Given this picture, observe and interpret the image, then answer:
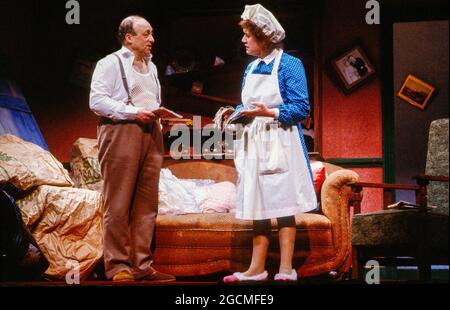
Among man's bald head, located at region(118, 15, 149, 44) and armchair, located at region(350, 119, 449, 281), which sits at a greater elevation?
man's bald head, located at region(118, 15, 149, 44)

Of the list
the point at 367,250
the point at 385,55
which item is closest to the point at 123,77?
the point at 367,250

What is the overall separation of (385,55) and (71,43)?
9.01 feet

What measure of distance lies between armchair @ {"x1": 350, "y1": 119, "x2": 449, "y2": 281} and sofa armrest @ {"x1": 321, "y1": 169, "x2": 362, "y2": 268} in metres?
0.06

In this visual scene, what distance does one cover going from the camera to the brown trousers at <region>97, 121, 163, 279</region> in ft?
11.6

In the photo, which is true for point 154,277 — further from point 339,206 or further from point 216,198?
point 339,206

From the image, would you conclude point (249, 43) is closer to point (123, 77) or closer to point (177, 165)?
point (123, 77)

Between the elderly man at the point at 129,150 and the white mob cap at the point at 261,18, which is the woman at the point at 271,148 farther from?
the elderly man at the point at 129,150

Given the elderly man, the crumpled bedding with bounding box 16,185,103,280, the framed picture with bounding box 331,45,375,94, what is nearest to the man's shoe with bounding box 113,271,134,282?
the elderly man

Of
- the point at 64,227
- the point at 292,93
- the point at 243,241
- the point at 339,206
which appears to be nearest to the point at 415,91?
the point at 339,206

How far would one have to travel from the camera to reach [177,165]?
523 cm

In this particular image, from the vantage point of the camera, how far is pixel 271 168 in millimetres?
3428

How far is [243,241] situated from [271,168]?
0.82 metres

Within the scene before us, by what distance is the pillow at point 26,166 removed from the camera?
388cm

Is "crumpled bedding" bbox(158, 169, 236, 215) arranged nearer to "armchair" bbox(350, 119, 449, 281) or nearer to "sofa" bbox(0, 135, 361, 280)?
"sofa" bbox(0, 135, 361, 280)
